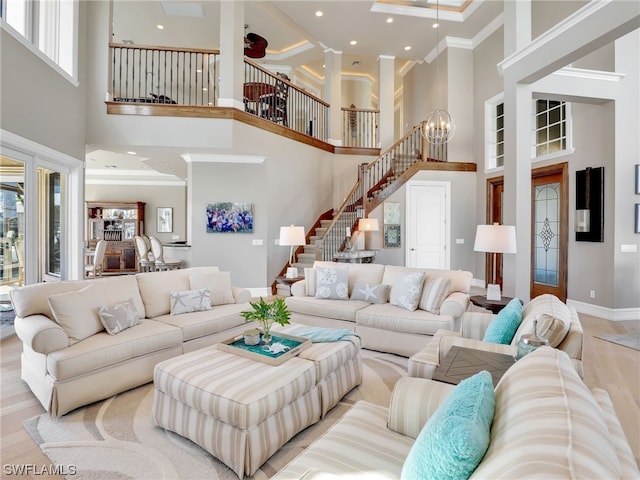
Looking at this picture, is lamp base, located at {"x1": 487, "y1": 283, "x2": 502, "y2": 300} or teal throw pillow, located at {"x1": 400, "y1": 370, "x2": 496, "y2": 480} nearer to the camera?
teal throw pillow, located at {"x1": 400, "y1": 370, "x2": 496, "y2": 480}

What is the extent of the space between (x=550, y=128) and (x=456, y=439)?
7002 mm

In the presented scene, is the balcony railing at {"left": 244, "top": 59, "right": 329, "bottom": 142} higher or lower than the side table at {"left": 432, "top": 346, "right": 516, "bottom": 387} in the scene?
higher

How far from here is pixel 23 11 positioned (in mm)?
4367

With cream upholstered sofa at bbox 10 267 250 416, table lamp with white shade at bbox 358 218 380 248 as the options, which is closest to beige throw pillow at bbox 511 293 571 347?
cream upholstered sofa at bbox 10 267 250 416

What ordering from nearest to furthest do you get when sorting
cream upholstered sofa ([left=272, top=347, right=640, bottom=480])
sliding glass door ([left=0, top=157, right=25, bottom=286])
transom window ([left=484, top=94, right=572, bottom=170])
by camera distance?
cream upholstered sofa ([left=272, top=347, right=640, bottom=480])
sliding glass door ([left=0, top=157, right=25, bottom=286])
transom window ([left=484, top=94, right=572, bottom=170])

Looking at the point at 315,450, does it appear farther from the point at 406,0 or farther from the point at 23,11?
the point at 406,0

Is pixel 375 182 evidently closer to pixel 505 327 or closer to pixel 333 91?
pixel 333 91

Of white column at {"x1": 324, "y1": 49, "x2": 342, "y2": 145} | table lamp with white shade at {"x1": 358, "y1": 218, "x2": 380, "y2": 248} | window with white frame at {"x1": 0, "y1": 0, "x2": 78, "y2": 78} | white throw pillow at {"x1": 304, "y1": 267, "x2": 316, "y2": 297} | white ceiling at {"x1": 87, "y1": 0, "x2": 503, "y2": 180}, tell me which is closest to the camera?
window with white frame at {"x1": 0, "y1": 0, "x2": 78, "y2": 78}

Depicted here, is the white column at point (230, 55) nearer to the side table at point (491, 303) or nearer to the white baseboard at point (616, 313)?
the side table at point (491, 303)

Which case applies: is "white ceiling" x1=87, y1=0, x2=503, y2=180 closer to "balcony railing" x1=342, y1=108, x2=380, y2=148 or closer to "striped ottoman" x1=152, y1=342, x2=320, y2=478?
"balcony railing" x1=342, y1=108, x2=380, y2=148

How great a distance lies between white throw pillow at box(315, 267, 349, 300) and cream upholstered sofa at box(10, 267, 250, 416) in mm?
1168

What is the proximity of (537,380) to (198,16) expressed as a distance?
9136 millimetres

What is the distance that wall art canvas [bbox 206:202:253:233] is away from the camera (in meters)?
6.77

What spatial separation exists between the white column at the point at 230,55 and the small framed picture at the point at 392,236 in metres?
3.89
